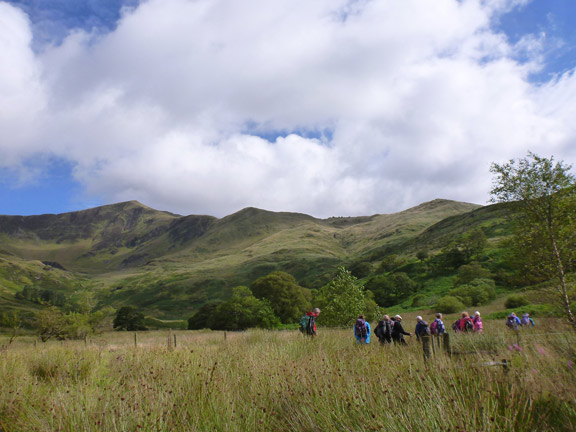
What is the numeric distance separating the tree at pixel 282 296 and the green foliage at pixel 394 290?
15461mm

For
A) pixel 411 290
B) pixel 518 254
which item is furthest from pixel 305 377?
pixel 411 290

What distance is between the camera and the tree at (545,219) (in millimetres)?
13398

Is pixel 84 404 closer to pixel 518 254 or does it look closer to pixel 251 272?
pixel 518 254

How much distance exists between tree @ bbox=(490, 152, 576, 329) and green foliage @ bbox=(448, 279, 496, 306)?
3081 centimetres

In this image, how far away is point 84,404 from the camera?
4.18 metres

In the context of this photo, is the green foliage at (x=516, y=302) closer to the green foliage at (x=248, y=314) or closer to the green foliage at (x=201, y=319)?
the green foliage at (x=248, y=314)

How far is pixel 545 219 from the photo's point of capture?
14219mm

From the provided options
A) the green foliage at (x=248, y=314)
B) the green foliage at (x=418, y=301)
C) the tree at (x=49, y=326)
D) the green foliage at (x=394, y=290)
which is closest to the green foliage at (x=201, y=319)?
the green foliage at (x=248, y=314)

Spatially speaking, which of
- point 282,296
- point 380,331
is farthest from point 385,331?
point 282,296

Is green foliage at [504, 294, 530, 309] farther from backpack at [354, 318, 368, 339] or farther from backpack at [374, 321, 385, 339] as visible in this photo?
backpack at [354, 318, 368, 339]

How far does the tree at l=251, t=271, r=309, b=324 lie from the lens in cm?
5256

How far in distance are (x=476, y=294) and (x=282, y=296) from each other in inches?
1070

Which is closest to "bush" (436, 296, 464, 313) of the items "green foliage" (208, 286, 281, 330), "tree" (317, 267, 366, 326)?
"tree" (317, 267, 366, 326)

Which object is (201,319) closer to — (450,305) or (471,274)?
(450,305)
